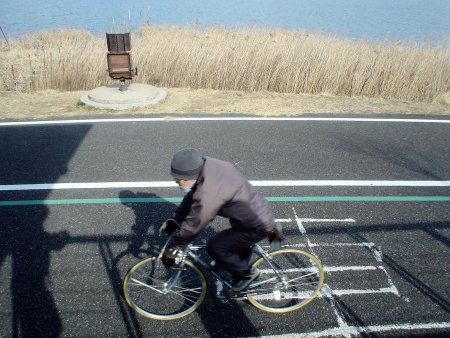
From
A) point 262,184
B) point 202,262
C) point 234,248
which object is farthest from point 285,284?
Result: point 262,184

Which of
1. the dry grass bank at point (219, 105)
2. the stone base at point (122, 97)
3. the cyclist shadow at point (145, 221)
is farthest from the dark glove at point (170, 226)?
the stone base at point (122, 97)

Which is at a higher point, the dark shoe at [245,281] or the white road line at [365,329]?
the dark shoe at [245,281]

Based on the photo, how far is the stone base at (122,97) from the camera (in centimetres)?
865

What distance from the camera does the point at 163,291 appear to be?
350cm

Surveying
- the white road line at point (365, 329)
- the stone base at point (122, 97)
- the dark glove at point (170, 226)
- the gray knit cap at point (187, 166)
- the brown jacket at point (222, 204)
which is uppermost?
the gray knit cap at point (187, 166)

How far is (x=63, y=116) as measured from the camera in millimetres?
8180

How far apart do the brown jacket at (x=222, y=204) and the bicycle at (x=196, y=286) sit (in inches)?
15.8

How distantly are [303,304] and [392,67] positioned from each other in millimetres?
8752

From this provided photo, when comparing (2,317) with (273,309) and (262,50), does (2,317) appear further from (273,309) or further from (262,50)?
(262,50)

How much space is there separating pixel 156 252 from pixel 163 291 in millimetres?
802

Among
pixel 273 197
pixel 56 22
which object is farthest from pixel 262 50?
pixel 56 22

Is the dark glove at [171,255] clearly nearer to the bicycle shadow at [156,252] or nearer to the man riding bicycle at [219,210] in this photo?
the man riding bicycle at [219,210]

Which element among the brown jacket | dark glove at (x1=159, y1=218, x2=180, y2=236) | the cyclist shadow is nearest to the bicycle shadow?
the cyclist shadow

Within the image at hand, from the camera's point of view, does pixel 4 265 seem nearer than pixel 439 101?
Yes
